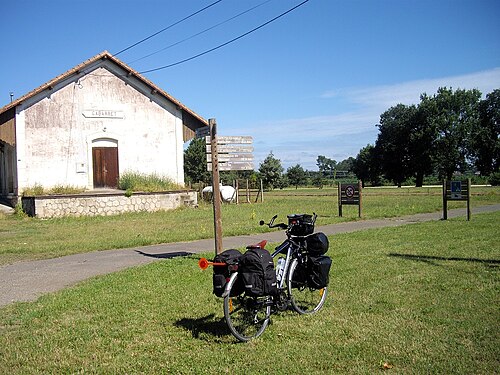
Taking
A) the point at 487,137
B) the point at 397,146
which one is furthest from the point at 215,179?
the point at 397,146

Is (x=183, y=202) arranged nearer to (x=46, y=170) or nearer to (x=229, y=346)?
(x=46, y=170)

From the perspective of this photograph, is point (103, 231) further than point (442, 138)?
No

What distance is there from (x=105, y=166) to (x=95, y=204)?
362 cm

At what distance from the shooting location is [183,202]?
29.5 m

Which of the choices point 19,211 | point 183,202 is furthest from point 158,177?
point 19,211

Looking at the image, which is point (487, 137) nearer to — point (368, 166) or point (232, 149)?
point (368, 166)

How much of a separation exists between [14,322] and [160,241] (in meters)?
8.30

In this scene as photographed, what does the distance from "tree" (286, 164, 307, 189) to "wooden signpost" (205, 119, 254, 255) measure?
263 ft

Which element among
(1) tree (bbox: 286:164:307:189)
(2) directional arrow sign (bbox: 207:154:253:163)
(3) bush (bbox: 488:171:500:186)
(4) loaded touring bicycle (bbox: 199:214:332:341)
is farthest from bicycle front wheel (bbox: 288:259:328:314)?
(1) tree (bbox: 286:164:307:189)

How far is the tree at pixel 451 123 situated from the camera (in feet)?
253

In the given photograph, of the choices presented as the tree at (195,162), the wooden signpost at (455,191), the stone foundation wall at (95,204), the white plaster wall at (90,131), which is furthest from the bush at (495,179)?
the wooden signpost at (455,191)

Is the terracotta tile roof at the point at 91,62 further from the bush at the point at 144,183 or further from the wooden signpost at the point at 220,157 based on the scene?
the wooden signpost at the point at 220,157

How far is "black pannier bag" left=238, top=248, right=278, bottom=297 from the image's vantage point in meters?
5.71

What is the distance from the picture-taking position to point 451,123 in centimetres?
7850
